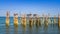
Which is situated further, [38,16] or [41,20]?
[41,20]

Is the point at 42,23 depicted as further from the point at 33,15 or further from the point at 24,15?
the point at 24,15

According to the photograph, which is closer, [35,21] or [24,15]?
[24,15]

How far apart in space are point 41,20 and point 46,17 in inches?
228

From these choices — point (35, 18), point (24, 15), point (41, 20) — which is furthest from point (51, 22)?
point (24, 15)

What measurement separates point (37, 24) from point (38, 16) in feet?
8.23

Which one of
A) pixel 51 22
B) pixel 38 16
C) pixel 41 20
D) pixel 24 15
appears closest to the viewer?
pixel 24 15

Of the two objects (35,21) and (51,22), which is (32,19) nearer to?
(35,21)

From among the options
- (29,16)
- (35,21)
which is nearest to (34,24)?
(35,21)

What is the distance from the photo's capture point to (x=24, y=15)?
157 ft

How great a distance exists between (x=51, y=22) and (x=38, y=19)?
30.6 feet

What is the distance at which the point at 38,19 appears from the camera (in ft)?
172

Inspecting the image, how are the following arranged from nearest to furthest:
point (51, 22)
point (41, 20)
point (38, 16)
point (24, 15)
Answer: point (24, 15), point (38, 16), point (41, 20), point (51, 22)

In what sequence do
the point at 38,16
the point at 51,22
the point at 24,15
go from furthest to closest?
the point at 51,22
the point at 38,16
the point at 24,15

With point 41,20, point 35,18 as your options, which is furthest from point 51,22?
point 35,18
